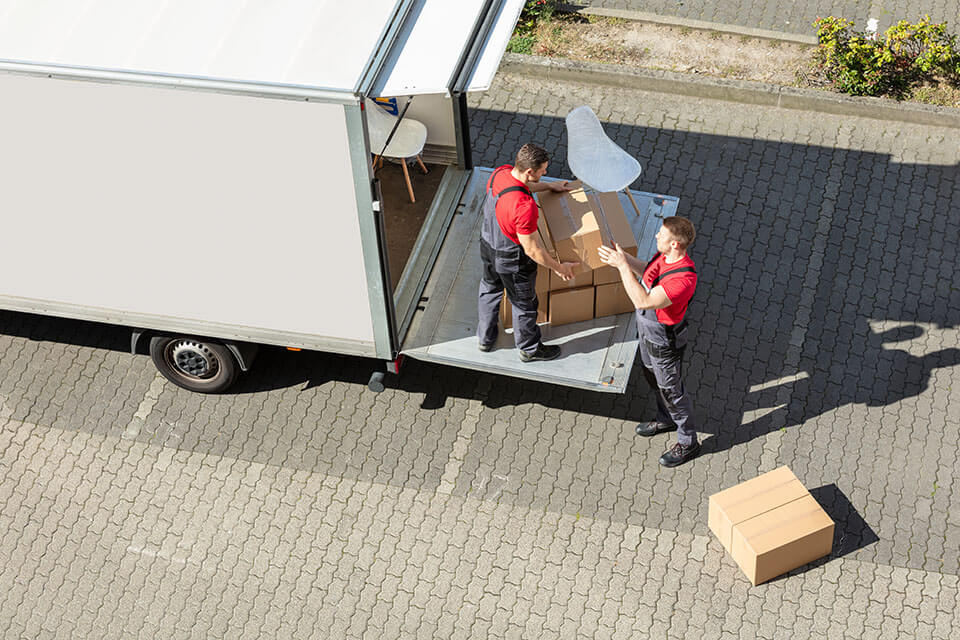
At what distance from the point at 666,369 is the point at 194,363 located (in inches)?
147

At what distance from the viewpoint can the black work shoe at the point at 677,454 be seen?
24.7 feet

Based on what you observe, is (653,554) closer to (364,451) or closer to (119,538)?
(364,451)

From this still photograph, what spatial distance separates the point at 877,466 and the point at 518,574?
287 cm

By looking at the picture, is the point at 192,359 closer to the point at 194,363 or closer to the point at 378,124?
the point at 194,363

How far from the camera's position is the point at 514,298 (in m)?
7.09

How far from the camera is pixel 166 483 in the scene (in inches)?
305

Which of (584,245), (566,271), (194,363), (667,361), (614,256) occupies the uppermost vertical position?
(614,256)

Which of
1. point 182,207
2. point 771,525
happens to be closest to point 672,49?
point 771,525

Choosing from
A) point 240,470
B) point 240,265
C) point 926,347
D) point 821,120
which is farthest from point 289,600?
point 821,120

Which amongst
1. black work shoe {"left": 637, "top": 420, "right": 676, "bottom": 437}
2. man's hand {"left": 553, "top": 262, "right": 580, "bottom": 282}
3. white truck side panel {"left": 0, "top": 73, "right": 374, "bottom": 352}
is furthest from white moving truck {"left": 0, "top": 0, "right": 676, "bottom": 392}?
black work shoe {"left": 637, "top": 420, "right": 676, "bottom": 437}

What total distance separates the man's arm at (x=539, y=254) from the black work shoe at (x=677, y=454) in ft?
5.42

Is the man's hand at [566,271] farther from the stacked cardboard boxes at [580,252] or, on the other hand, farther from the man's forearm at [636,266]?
the man's forearm at [636,266]

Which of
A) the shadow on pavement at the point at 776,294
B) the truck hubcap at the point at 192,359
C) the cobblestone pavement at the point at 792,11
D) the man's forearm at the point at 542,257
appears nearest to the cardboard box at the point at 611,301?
the man's forearm at the point at 542,257

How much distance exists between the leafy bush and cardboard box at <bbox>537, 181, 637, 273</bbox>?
4.46m
